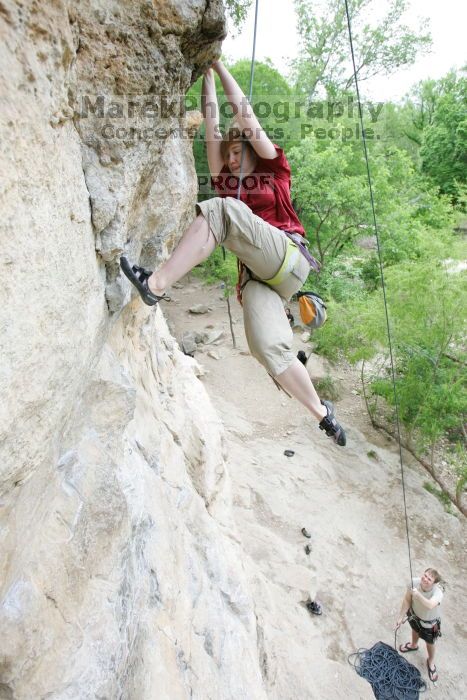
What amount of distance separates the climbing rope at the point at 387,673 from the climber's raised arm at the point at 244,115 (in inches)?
257

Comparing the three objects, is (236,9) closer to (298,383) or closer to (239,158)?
(239,158)

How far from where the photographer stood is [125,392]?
9.61ft

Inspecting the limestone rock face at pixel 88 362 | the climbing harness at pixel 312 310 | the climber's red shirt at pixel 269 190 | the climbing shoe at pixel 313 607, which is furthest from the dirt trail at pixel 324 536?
the climber's red shirt at pixel 269 190

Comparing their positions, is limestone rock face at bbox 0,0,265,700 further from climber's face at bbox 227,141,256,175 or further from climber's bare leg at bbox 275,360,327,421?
climber's bare leg at bbox 275,360,327,421

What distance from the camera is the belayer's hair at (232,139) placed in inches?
125

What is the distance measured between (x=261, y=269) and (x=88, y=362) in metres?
1.47

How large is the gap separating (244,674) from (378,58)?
2171 cm

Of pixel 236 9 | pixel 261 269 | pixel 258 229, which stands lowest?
pixel 261 269

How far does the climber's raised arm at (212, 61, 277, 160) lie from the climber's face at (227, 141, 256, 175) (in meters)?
0.16

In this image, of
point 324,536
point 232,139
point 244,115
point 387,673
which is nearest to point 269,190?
point 232,139

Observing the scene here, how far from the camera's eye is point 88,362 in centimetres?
239

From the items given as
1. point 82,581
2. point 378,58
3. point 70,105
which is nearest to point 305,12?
point 378,58

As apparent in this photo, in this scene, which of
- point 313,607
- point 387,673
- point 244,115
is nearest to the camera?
point 244,115

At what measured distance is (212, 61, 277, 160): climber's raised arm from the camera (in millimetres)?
2941
